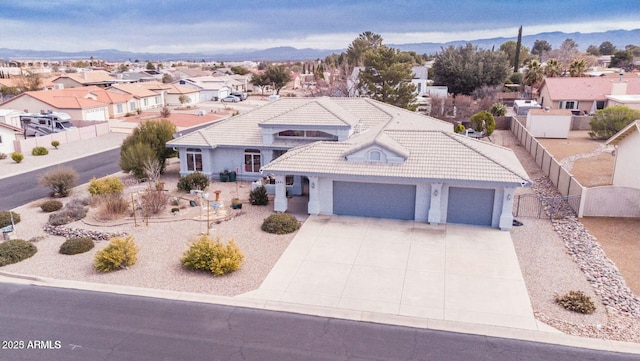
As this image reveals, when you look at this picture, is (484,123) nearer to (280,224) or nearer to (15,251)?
(280,224)

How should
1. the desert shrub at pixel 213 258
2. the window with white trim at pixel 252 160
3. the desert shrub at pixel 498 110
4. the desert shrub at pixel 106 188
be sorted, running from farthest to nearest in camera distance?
1. the desert shrub at pixel 498 110
2. the window with white trim at pixel 252 160
3. the desert shrub at pixel 106 188
4. the desert shrub at pixel 213 258

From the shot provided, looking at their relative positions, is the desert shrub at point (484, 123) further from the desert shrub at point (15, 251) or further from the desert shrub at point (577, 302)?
the desert shrub at point (15, 251)

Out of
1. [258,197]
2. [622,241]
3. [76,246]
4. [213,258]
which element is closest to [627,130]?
[622,241]

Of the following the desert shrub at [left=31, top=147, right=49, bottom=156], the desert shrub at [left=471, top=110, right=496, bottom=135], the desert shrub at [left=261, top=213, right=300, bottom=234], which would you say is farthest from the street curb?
the desert shrub at [left=471, top=110, right=496, bottom=135]

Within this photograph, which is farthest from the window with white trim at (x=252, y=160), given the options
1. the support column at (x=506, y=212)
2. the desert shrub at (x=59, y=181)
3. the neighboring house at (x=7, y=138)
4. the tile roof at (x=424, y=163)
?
the neighboring house at (x=7, y=138)

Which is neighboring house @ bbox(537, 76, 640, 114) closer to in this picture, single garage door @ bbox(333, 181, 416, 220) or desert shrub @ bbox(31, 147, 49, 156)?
single garage door @ bbox(333, 181, 416, 220)

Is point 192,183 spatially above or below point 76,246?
above

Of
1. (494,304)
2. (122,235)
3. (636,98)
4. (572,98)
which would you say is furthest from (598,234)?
(572,98)

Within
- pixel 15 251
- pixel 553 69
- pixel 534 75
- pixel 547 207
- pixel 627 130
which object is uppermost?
pixel 553 69
